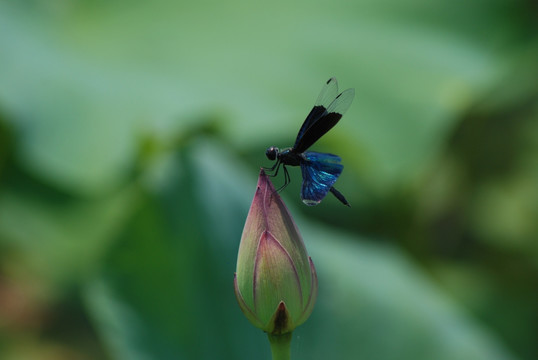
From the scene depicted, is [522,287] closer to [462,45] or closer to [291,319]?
[462,45]

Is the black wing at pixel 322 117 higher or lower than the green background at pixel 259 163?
higher

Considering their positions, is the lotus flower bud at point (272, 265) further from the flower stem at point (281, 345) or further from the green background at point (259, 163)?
the green background at point (259, 163)

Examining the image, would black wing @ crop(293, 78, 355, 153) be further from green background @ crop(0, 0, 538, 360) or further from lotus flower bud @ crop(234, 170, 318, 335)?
green background @ crop(0, 0, 538, 360)

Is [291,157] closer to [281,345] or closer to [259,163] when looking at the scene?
[281,345]

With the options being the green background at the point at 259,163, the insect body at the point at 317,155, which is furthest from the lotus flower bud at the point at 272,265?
the green background at the point at 259,163

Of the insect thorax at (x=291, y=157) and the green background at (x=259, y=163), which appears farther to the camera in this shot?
the green background at (x=259, y=163)

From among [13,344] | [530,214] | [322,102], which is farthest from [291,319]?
[530,214]
